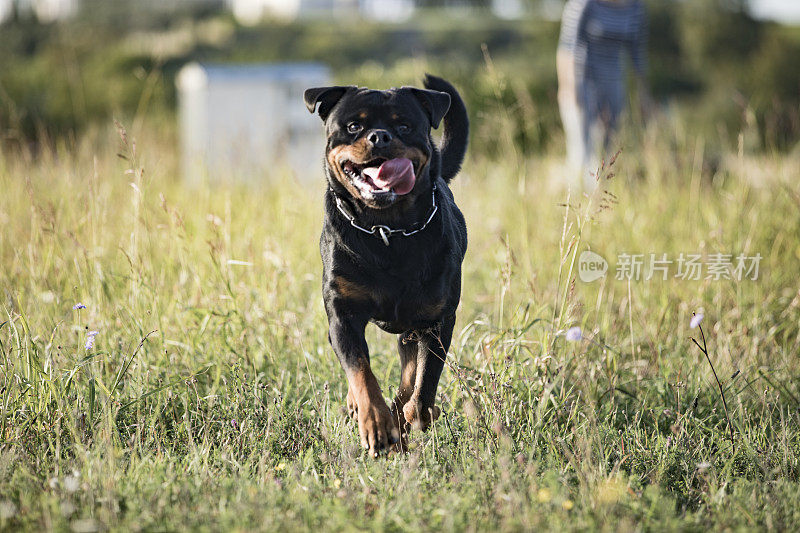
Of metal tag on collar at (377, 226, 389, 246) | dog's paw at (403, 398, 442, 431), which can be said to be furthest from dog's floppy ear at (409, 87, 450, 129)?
dog's paw at (403, 398, 442, 431)

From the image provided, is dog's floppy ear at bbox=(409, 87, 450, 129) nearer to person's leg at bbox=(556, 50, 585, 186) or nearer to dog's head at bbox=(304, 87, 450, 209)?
dog's head at bbox=(304, 87, 450, 209)

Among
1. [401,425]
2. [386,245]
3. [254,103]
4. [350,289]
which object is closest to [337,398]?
→ [401,425]

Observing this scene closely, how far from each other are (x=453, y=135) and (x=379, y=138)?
0.71 metres

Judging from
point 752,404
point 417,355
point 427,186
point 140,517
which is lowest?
point 752,404

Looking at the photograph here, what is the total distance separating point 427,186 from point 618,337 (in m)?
1.68

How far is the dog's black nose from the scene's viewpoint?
233 centimetres

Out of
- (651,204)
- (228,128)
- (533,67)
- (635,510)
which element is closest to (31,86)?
(228,128)

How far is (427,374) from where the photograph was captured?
2.55m

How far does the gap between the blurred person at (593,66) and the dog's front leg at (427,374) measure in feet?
12.6

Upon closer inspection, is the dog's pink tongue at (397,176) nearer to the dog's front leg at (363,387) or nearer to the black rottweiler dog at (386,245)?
the black rottweiler dog at (386,245)

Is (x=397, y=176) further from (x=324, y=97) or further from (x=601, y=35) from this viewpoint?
(x=601, y=35)

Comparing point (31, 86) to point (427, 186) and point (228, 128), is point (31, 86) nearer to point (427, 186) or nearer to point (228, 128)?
point (228, 128)

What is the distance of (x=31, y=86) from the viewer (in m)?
12.3

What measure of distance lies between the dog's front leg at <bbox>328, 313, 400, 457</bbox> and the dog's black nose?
1.86 ft
